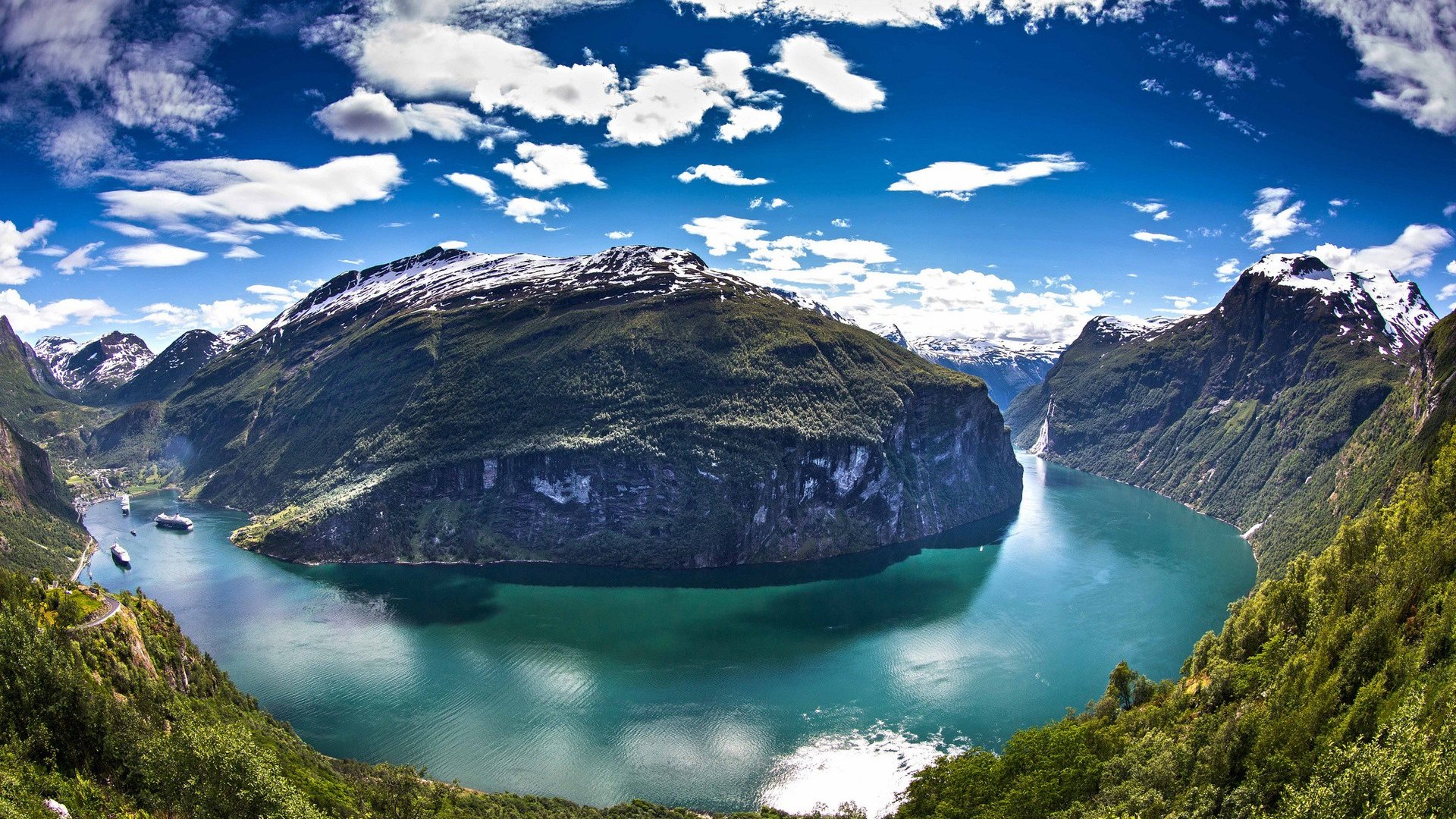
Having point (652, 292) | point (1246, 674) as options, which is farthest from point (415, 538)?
point (1246, 674)

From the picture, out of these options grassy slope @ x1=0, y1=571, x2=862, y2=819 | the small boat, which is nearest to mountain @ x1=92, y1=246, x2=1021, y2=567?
the small boat

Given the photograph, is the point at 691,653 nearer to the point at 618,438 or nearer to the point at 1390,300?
the point at 618,438

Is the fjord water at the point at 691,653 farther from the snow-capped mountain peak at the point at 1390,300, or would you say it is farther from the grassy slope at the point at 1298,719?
the snow-capped mountain peak at the point at 1390,300

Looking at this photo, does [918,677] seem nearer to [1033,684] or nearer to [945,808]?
[1033,684]

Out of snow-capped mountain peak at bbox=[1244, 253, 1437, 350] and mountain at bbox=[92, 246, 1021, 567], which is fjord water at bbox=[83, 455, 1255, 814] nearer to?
mountain at bbox=[92, 246, 1021, 567]

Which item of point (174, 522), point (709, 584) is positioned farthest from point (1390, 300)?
point (174, 522)

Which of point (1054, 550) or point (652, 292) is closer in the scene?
point (1054, 550)
